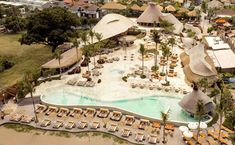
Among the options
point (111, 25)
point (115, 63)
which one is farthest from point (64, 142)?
point (111, 25)

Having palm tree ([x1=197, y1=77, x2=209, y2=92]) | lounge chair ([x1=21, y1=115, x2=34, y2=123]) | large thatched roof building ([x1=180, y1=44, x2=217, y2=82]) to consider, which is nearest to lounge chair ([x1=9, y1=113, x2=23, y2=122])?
lounge chair ([x1=21, y1=115, x2=34, y2=123])

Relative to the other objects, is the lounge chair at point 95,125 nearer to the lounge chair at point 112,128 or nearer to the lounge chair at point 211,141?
the lounge chair at point 112,128

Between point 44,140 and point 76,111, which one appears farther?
point 76,111

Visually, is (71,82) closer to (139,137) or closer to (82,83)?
(82,83)

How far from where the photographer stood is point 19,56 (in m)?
53.4

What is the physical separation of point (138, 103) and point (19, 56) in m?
27.6

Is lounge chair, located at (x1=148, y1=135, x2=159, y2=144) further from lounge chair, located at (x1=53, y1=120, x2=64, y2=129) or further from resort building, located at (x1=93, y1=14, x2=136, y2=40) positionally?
resort building, located at (x1=93, y1=14, x2=136, y2=40)

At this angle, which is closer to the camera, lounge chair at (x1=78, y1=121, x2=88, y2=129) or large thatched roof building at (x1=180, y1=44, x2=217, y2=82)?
lounge chair at (x1=78, y1=121, x2=88, y2=129)

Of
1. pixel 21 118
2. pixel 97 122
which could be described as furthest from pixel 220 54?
pixel 21 118

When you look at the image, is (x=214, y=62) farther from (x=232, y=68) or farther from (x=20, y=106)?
(x=20, y=106)

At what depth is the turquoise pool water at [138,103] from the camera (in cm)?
3362

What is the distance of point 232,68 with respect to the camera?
1671 inches

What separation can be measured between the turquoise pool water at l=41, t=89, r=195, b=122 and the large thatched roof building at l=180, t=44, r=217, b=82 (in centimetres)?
509

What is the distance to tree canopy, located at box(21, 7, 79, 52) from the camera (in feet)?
163
